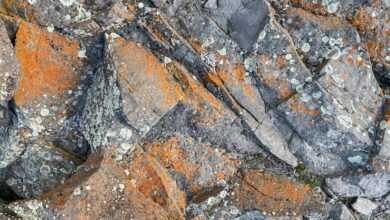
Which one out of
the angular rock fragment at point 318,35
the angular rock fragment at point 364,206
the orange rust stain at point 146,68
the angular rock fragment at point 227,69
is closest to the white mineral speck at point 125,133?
the orange rust stain at point 146,68

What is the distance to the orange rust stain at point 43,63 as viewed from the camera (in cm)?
848

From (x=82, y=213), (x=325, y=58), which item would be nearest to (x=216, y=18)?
(x=325, y=58)

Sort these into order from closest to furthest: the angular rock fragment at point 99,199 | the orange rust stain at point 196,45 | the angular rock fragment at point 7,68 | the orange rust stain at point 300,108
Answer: the angular rock fragment at point 99,199 → the angular rock fragment at point 7,68 → the orange rust stain at point 300,108 → the orange rust stain at point 196,45

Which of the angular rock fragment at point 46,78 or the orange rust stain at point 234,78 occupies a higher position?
the orange rust stain at point 234,78

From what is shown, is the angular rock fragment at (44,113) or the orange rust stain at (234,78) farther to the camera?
the orange rust stain at (234,78)

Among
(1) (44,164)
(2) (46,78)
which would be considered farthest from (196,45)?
(1) (44,164)

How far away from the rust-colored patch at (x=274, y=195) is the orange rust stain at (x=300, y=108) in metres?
1.17

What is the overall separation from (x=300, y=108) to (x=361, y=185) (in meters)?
1.63

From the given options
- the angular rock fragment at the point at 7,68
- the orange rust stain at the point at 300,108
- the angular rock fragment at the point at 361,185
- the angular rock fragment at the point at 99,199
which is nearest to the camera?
the angular rock fragment at the point at 99,199

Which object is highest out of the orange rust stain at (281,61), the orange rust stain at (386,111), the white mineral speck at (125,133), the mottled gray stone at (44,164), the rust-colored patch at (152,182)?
the orange rust stain at (281,61)

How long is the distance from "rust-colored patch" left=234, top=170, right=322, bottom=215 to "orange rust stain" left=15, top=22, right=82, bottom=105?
347 cm

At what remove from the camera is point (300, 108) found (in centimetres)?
852

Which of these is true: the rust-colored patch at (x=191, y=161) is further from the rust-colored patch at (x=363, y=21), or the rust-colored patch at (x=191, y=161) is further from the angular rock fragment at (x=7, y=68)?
the rust-colored patch at (x=363, y=21)

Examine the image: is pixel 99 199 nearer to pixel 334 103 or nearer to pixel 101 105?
pixel 101 105
